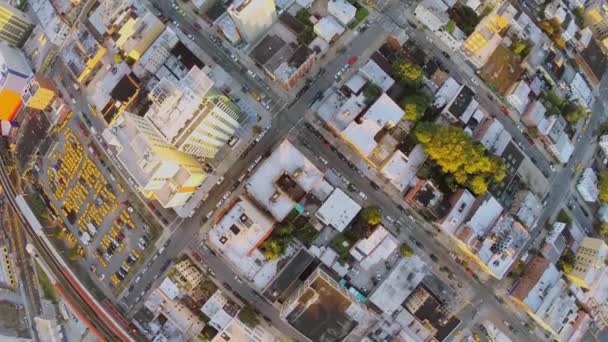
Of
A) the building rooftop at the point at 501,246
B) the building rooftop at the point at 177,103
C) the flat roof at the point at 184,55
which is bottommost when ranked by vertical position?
the building rooftop at the point at 177,103

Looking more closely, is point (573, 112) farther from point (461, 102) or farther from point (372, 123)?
point (372, 123)

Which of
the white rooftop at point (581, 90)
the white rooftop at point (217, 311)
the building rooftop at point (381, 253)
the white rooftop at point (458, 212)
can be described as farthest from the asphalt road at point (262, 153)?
the white rooftop at point (581, 90)

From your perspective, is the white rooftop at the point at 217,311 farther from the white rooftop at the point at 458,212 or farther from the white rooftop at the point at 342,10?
the white rooftop at the point at 342,10

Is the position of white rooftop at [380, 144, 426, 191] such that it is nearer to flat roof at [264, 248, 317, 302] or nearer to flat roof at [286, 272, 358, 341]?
flat roof at [264, 248, 317, 302]

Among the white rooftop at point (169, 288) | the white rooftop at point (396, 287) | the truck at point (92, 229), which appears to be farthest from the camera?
the truck at point (92, 229)

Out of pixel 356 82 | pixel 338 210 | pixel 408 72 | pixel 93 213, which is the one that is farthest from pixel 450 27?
pixel 93 213
